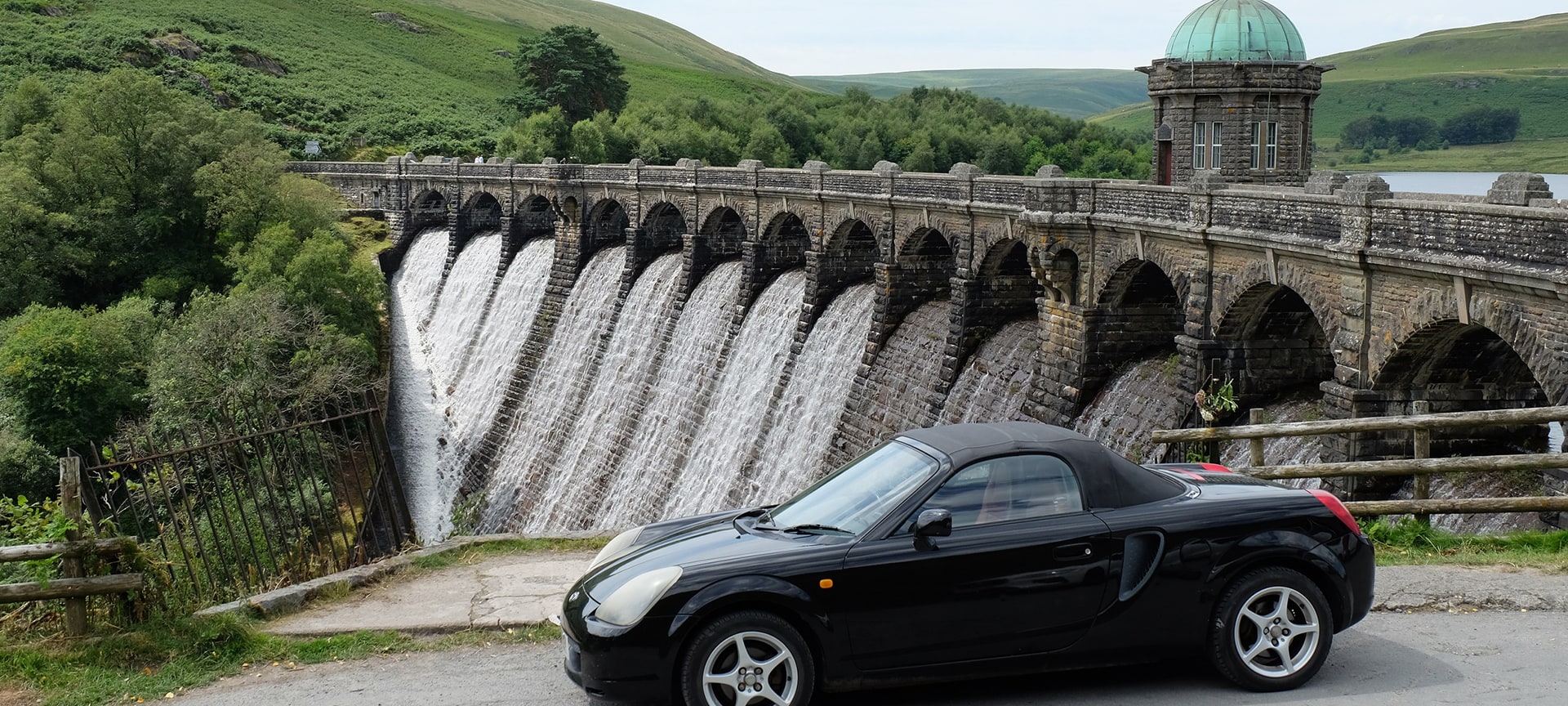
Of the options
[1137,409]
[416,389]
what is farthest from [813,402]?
[416,389]

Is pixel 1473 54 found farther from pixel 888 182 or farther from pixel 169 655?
pixel 169 655

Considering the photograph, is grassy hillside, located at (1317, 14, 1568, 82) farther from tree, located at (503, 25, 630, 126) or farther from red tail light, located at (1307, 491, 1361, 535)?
red tail light, located at (1307, 491, 1361, 535)

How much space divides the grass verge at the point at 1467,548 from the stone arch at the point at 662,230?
33.3 meters

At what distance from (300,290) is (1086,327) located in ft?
97.2

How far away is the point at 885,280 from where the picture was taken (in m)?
28.8

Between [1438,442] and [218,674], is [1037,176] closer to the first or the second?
[1438,442]

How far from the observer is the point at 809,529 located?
8.08 metres

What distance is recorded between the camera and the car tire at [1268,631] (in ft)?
25.8

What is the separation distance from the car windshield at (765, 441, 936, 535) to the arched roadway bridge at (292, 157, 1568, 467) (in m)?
7.59

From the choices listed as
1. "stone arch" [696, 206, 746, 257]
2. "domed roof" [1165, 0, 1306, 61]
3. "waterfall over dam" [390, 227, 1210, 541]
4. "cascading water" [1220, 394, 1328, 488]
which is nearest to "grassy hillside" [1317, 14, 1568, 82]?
"domed roof" [1165, 0, 1306, 61]

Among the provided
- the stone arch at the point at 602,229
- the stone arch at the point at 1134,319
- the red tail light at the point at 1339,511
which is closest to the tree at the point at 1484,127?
the stone arch at the point at 602,229

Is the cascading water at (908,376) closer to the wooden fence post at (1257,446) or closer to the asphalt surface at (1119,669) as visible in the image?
the wooden fence post at (1257,446)

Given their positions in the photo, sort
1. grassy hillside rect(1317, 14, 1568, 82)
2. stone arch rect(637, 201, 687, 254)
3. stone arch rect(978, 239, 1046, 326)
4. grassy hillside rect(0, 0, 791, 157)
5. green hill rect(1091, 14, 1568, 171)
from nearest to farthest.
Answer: stone arch rect(978, 239, 1046, 326)
stone arch rect(637, 201, 687, 254)
grassy hillside rect(0, 0, 791, 157)
green hill rect(1091, 14, 1568, 171)
grassy hillside rect(1317, 14, 1568, 82)

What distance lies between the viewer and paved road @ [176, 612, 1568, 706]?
7.83 m
